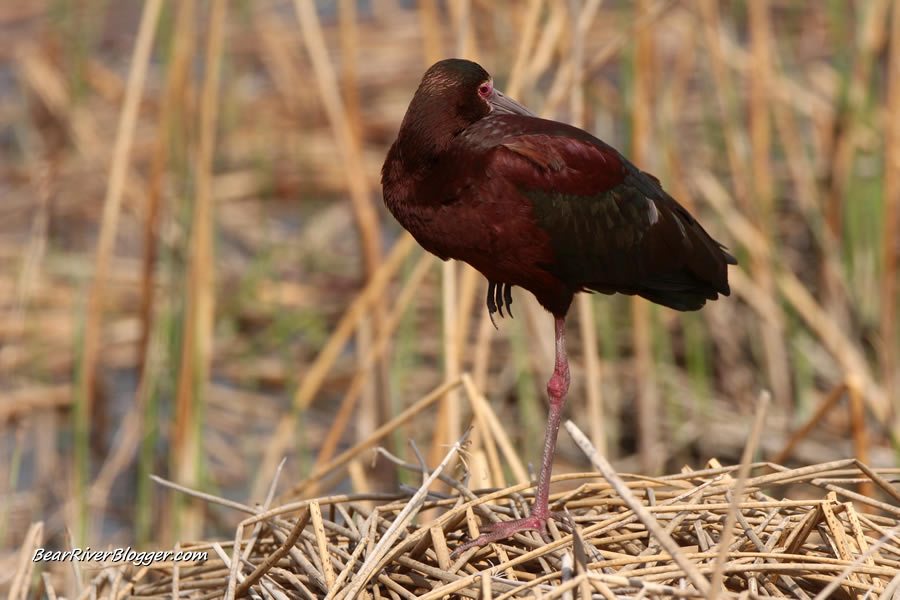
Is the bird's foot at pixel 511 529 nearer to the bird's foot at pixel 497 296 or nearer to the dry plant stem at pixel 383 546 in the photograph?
the dry plant stem at pixel 383 546

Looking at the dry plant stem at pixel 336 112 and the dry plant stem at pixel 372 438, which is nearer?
the dry plant stem at pixel 372 438

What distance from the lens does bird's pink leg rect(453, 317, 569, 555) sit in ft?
10.9

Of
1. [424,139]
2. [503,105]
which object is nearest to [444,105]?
[424,139]

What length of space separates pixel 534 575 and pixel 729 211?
365 cm

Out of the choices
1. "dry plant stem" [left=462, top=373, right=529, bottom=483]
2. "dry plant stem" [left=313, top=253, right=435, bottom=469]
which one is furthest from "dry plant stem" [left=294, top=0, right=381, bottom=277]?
"dry plant stem" [left=462, top=373, right=529, bottom=483]

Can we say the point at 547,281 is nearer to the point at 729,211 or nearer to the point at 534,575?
the point at 534,575

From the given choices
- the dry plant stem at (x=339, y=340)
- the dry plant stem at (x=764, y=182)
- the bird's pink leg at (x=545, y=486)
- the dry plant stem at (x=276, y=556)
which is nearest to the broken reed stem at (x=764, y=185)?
the dry plant stem at (x=764, y=182)

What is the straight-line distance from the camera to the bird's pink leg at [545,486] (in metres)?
3.32

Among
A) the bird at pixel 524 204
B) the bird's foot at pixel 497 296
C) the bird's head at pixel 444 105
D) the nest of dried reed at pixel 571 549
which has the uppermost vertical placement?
the bird's head at pixel 444 105

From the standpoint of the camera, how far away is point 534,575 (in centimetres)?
321

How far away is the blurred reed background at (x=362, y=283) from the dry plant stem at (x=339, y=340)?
0.02m

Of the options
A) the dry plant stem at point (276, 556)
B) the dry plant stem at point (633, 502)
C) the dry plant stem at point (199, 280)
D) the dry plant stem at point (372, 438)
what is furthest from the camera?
the dry plant stem at point (199, 280)

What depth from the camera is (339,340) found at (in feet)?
18.2

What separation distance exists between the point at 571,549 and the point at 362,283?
314 cm
